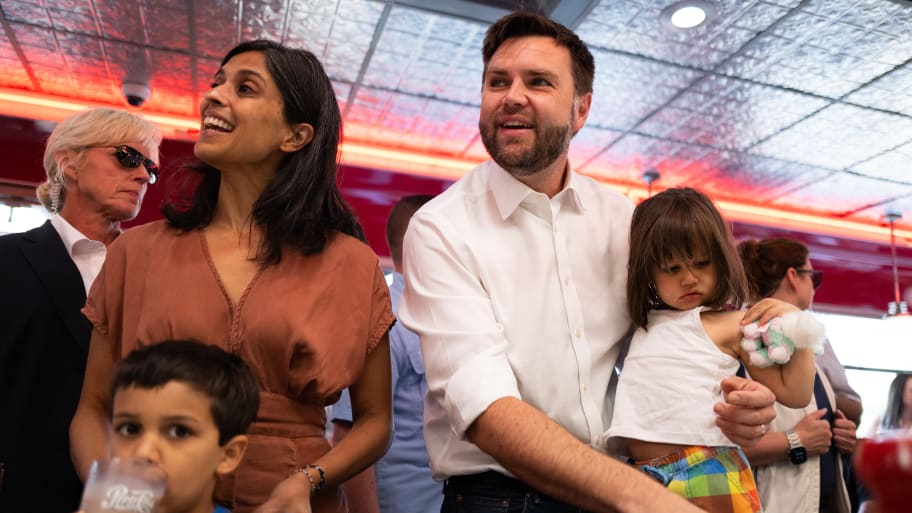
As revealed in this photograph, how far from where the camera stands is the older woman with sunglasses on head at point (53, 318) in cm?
197

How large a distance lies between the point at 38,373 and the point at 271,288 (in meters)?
0.89

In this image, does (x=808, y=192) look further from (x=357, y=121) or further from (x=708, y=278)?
(x=708, y=278)

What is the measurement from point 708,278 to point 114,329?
132 cm

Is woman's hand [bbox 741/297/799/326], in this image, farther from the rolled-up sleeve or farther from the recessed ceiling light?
the recessed ceiling light

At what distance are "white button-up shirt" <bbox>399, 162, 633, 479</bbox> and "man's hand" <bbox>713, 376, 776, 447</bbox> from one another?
26cm

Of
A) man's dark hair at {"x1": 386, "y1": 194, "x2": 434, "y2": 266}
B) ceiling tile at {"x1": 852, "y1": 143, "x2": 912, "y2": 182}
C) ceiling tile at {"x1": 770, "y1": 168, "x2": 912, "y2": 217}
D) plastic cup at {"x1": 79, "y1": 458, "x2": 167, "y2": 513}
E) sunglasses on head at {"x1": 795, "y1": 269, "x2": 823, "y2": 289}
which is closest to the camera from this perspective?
plastic cup at {"x1": 79, "y1": 458, "x2": 167, "y2": 513}

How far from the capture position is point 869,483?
50 cm

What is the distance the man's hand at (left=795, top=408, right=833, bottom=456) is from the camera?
7.98 ft

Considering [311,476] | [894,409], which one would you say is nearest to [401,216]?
[311,476]

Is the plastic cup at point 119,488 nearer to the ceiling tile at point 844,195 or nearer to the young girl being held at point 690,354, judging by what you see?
the young girl being held at point 690,354

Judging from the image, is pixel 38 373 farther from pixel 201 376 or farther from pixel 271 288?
pixel 201 376

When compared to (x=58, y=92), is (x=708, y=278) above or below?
below

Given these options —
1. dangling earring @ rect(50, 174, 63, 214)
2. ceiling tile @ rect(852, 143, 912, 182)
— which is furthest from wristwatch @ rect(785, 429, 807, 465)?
ceiling tile @ rect(852, 143, 912, 182)

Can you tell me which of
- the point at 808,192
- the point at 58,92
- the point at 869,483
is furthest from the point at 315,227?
the point at 808,192
